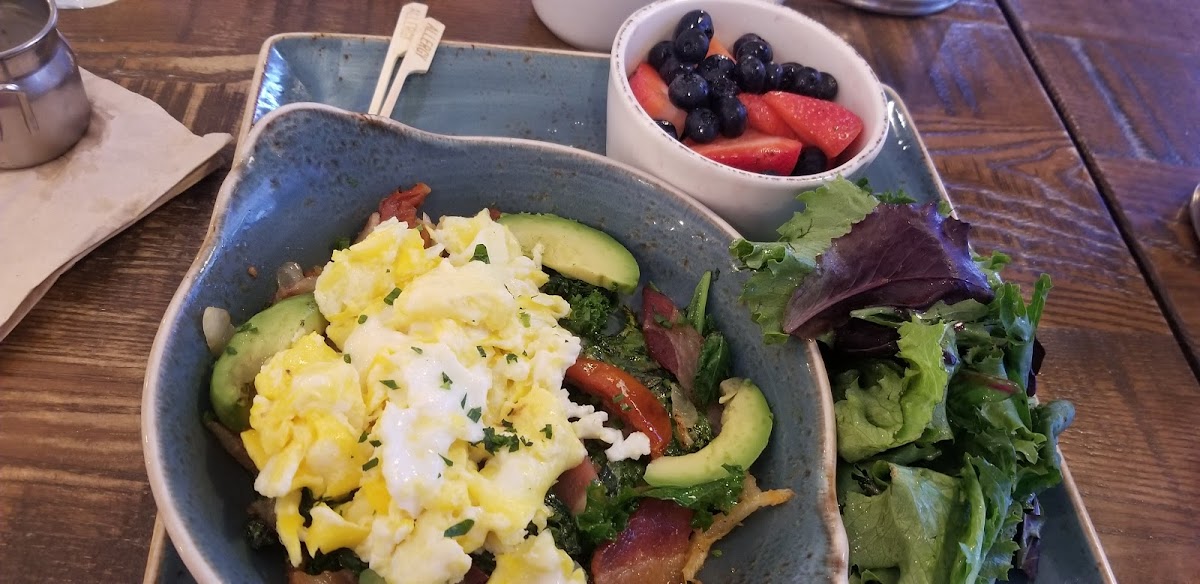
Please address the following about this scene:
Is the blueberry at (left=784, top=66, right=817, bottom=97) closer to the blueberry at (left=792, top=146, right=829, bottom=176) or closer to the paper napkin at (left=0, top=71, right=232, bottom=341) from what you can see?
→ the blueberry at (left=792, top=146, right=829, bottom=176)

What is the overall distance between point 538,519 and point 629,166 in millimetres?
867

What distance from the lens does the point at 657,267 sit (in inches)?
70.8

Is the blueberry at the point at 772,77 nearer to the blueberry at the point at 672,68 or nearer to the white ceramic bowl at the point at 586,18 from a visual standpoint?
the blueberry at the point at 672,68

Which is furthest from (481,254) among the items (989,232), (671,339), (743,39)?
(989,232)

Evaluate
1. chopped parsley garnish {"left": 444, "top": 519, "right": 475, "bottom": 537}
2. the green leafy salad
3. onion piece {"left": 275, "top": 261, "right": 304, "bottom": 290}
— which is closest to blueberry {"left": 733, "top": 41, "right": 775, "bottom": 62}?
the green leafy salad

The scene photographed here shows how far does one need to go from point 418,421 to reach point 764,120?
1203mm

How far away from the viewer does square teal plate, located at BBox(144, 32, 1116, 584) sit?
2078mm

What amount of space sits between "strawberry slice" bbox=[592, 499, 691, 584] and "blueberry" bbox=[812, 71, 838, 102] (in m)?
1.19

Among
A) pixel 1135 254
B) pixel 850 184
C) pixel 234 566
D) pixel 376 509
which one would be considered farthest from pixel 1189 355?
pixel 234 566

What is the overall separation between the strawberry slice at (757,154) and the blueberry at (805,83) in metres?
0.20

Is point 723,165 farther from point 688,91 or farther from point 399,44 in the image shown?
point 399,44

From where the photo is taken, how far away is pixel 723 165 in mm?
1710

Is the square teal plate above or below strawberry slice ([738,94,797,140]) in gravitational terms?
below

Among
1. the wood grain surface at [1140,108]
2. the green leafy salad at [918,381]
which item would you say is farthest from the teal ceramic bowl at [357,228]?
the wood grain surface at [1140,108]
